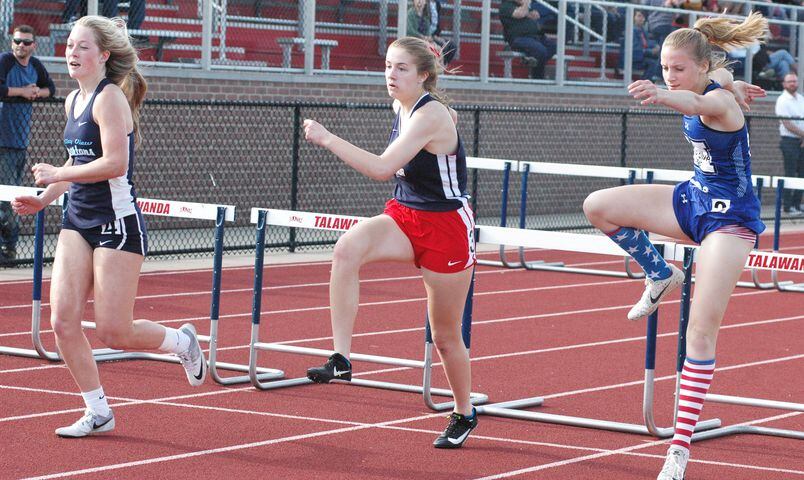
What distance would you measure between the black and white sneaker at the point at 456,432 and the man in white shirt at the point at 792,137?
50.9 ft

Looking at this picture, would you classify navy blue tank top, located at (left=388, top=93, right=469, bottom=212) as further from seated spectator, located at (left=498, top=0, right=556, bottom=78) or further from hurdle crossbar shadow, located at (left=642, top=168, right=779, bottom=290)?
seated spectator, located at (left=498, top=0, right=556, bottom=78)

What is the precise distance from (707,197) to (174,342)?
2784 mm

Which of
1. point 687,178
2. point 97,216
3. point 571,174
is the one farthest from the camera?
point 571,174

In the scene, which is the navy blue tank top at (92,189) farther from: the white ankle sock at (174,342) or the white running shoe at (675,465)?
the white running shoe at (675,465)

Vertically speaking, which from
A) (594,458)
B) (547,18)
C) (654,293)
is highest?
(547,18)

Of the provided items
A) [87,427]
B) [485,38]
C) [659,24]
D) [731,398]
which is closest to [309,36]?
[485,38]

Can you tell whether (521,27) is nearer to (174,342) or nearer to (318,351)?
(318,351)

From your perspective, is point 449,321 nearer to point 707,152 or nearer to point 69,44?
point 707,152

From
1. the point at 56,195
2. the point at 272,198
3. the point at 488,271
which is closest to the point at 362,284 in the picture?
the point at 488,271

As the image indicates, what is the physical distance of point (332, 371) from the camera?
5.93 meters

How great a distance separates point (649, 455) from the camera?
6.62m

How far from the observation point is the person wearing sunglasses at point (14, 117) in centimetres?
1295

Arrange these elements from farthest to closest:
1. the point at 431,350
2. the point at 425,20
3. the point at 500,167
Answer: the point at 425,20, the point at 500,167, the point at 431,350

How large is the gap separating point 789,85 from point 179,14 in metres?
10.4
